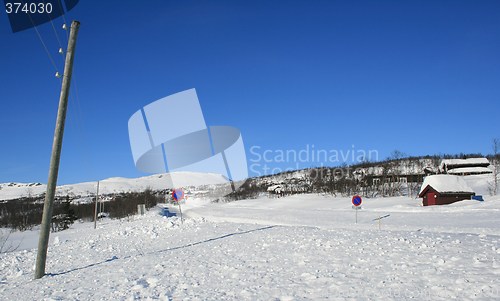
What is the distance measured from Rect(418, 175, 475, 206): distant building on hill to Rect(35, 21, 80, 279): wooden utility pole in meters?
55.2

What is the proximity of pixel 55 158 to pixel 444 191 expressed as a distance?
55927 millimetres

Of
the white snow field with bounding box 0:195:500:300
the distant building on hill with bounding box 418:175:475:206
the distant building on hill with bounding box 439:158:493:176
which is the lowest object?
the white snow field with bounding box 0:195:500:300

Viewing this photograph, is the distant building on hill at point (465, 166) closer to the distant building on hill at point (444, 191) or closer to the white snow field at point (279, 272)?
the distant building on hill at point (444, 191)

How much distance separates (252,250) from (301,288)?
4451 millimetres

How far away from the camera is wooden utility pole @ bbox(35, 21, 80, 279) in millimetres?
10344

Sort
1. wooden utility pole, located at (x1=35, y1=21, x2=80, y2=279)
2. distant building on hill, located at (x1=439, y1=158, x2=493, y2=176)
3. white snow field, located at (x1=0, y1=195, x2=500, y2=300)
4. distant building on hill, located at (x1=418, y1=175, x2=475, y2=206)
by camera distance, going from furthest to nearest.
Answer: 1. distant building on hill, located at (x1=439, y1=158, x2=493, y2=176)
2. distant building on hill, located at (x1=418, y1=175, x2=475, y2=206)
3. wooden utility pole, located at (x1=35, y1=21, x2=80, y2=279)
4. white snow field, located at (x1=0, y1=195, x2=500, y2=300)

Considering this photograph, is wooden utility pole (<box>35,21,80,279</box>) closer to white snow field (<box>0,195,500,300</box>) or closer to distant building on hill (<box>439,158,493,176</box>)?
white snow field (<box>0,195,500,300</box>)

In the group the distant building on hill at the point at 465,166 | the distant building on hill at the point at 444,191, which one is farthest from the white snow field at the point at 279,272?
the distant building on hill at the point at 465,166

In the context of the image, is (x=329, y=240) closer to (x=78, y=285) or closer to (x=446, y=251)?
(x=446, y=251)

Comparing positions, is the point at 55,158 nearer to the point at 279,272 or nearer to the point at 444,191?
the point at 279,272

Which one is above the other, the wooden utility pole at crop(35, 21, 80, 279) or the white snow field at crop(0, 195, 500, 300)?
the wooden utility pole at crop(35, 21, 80, 279)

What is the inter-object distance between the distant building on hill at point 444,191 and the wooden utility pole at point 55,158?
181 ft

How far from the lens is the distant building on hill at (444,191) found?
179 feet

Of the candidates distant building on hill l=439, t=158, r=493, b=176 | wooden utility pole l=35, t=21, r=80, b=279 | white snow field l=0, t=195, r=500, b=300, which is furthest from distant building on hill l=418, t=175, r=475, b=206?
distant building on hill l=439, t=158, r=493, b=176
